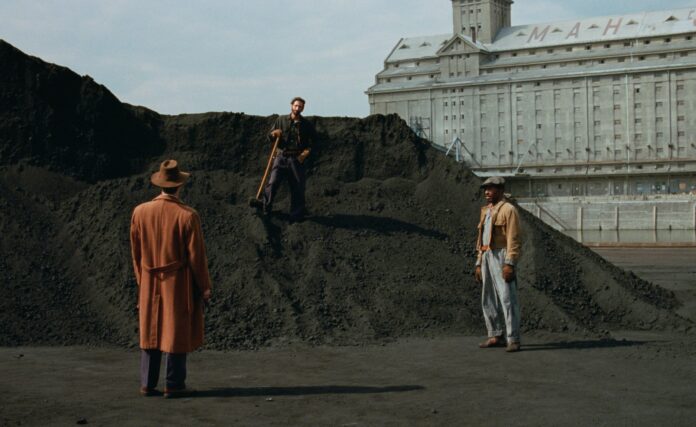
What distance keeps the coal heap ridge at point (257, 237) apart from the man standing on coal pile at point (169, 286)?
3.48 metres

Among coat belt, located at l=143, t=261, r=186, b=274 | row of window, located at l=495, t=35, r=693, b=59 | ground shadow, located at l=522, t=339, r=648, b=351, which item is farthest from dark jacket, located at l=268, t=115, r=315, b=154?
row of window, located at l=495, t=35, r=693, b=59

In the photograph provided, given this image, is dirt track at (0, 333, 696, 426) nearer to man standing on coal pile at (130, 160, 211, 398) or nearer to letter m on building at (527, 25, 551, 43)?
man standing on coal pile at (130, 160, 211, 398)

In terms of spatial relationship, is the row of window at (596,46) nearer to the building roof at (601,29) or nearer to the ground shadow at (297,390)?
the building roof at (601,29)

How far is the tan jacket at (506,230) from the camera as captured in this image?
10.6m

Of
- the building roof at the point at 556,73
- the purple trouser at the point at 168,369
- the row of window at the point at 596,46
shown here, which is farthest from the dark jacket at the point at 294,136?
the row of window at the point at 596,46

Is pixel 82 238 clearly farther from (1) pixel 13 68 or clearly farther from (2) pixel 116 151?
(1) pixel 13 68

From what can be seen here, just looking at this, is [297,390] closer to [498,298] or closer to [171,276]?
[171,276]

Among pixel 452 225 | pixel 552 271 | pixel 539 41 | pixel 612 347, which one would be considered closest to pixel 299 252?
pixel 452 225

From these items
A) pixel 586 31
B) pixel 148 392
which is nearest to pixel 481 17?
pixel 586 31

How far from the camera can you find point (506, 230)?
10.8 m

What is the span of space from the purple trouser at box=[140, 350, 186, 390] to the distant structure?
3599 inches

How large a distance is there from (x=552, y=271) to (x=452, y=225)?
206cm

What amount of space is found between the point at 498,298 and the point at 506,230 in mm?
935

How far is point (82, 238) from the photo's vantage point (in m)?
14.1
